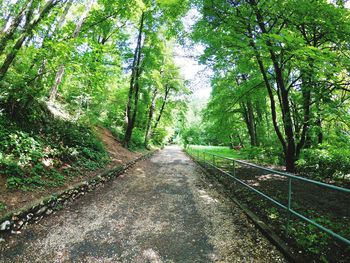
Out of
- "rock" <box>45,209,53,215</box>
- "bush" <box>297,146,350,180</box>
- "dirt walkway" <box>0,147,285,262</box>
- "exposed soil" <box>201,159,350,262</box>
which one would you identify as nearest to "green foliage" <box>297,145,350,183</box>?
"bush" <box>297,146,350,180</box>

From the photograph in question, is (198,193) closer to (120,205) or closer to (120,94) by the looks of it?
(120,205)

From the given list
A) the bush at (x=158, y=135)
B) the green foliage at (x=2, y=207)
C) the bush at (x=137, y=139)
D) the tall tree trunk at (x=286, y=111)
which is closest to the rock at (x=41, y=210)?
the green foliage at (x=2, y=207)

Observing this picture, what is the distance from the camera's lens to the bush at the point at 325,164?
7590 millimetres

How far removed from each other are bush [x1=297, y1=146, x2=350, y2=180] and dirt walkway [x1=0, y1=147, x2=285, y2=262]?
4.75m

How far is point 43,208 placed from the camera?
4.25 meters

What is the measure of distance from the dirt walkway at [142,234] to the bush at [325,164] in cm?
475

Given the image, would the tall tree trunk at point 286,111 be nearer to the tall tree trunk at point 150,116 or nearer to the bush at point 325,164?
the bush at point 325,164

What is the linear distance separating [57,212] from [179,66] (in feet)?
72.9

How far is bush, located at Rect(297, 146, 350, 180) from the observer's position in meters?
7.59

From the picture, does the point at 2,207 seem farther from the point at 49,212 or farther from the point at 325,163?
the point at 325,163

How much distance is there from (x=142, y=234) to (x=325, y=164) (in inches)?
304

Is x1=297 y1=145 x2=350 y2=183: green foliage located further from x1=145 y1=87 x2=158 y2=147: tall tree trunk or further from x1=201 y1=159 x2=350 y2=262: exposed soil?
x1=145 y1=87 x2=158 y2=147: tall tree trunk

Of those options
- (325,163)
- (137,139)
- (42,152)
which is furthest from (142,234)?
(137,139)

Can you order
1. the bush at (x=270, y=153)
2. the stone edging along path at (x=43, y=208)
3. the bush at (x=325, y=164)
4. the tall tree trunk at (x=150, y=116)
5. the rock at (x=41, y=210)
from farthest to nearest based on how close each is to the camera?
the tall tree trunk at (x=150, y=116) → the bush at (x=270, y=153) → the bush at (x=325, y=164) → the rock at (x=41, y=210) → the stone edging along path at (x=43, y=208)
